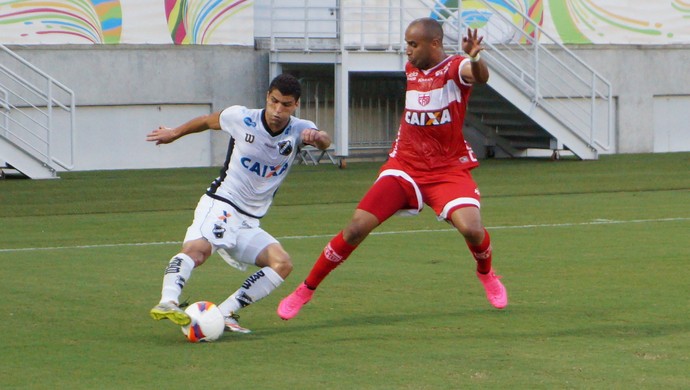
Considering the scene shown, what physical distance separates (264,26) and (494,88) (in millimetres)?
5411

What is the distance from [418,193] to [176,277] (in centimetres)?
199

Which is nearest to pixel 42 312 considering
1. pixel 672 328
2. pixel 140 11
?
pixel 672 328

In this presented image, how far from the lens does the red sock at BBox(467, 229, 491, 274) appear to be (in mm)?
9617

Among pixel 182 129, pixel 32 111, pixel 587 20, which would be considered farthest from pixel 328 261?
pixel 587 20

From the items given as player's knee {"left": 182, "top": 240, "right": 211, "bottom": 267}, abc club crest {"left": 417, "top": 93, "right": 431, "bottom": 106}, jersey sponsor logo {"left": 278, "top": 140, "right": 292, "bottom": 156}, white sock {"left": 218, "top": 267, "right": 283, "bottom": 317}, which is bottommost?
white sock {"left": 218, "top": 267, "right": 283, "bottom": 317}

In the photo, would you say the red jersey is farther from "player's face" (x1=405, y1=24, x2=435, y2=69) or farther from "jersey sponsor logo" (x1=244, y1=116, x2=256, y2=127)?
"jersey sponsor logo" (x1=244, y1=116, x2=256, y2=127)

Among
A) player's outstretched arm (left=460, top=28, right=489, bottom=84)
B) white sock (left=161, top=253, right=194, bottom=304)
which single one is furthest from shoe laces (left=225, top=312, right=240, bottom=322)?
player's outstretched arm (left=460, top=28, right=489, bottom=84)

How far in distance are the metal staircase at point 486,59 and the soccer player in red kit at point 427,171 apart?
17.2 m

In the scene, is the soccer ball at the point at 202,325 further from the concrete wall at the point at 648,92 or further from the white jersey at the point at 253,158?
the concrete wall at the point at 648,92

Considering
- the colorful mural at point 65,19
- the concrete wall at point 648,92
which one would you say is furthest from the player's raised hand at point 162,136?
the concrete wall at point 648,92

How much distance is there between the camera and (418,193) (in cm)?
966

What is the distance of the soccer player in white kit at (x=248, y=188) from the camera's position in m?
9.01

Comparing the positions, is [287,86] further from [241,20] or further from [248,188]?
[241,20]

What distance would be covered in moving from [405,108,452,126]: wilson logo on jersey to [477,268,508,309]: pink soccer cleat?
3.97ft
